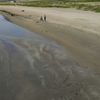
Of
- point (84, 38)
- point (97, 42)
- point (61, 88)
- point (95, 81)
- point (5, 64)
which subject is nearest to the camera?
point (61, 88)

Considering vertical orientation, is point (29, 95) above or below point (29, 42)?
above

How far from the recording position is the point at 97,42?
20.4 m

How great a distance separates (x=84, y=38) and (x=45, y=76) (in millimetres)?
10882

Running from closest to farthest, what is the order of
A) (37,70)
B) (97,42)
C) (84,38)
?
(37,70) < (97,42) < (84,38)

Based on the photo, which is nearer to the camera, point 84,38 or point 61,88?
point 61,88

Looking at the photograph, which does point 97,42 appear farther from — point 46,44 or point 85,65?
point 85,65

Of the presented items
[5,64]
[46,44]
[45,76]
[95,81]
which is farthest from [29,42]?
[95,81]

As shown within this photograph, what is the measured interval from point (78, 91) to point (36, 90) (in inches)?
62.3

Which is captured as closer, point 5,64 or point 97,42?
point 5,64

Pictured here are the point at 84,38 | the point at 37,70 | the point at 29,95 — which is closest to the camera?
the point at 29,95

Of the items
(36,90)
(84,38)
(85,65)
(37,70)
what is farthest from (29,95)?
(84,38)

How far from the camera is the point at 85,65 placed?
14250 mm

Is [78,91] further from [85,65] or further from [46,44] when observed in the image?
[46,44]

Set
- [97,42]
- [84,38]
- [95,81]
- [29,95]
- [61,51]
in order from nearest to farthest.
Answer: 1. [29,95]
2. [95,81]
3. [61,51]
4. [97,42]
5. [84,38]
